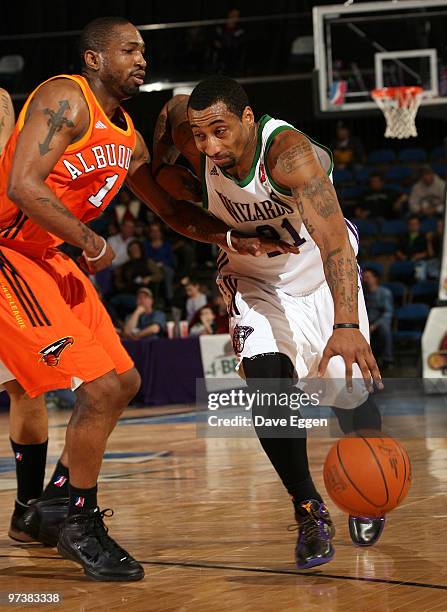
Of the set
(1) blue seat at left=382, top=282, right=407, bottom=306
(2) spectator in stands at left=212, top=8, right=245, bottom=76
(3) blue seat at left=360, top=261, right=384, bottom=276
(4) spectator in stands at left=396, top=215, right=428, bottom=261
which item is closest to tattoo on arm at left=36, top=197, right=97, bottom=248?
(3) blue seat at left=360, top=261, right=384, bottom=276

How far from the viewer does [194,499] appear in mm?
5832

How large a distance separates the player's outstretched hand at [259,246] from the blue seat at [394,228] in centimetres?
1257

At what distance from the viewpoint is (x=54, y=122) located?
4090 mm

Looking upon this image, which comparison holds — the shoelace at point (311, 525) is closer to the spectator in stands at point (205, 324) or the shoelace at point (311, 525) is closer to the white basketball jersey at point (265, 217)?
the white basketball jersey at point (265, 217)

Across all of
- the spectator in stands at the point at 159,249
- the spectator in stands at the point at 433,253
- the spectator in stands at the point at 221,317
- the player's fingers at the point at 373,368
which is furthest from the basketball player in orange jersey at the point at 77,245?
the spectator in stands at the point at 159,249

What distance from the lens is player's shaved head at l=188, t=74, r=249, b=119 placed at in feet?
13.6

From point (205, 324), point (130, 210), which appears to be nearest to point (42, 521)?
point (205, 324)

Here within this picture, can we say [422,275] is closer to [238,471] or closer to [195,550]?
[238,471]

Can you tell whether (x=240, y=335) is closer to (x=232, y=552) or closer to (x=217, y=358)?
(x=232, y=552)

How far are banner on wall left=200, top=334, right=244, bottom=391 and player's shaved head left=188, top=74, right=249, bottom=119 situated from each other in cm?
860

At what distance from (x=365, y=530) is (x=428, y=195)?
499 inches

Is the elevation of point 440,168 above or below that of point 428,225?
above

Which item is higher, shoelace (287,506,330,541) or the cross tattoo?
the cross tattoo

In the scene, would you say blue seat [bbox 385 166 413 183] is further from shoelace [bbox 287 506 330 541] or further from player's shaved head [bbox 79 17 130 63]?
shoelace [bbox 287 506 330 541]
